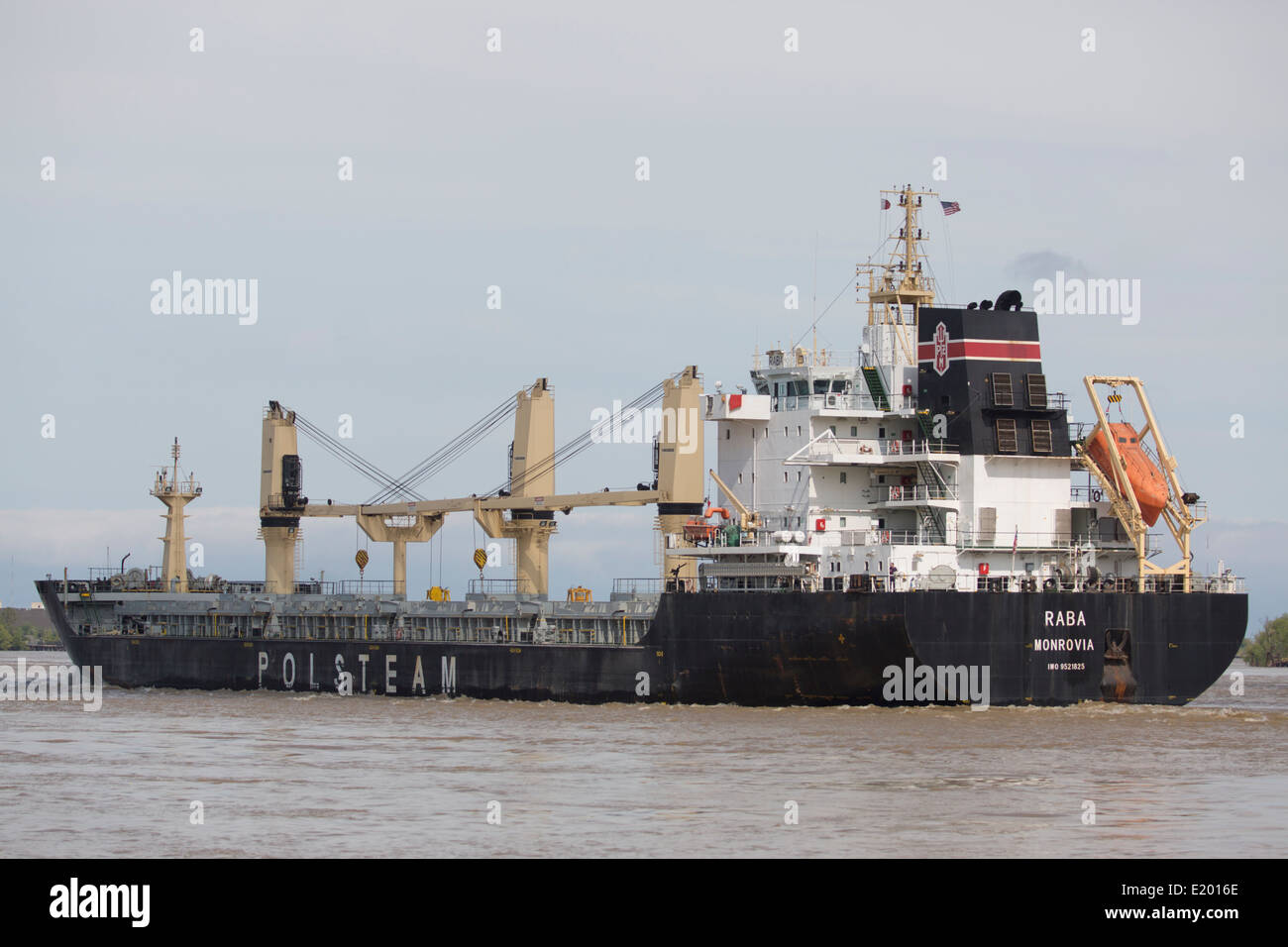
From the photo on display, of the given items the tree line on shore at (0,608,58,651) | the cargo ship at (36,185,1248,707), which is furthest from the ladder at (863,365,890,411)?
the tree line on shore at (0,608,58,651)

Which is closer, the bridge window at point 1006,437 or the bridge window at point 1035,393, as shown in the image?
the bridge window at point 1006,437

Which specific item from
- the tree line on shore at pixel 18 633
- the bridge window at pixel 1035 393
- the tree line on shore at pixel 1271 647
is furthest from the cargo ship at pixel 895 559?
the tree line on shore at pixel 18 633

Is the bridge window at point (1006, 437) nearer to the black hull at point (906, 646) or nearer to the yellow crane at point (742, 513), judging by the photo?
the black hull at point (906, 646)

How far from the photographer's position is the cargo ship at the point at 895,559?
42906mm

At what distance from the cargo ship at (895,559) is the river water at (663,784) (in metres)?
1.13

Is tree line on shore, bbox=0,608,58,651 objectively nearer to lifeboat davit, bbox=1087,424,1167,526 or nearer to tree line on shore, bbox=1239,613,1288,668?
tree line on shore, bbox=1239,613,1288,668

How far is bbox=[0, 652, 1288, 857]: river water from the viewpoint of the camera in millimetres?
25469

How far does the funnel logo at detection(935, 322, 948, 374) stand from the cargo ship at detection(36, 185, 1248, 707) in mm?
177

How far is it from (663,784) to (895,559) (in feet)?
48.1

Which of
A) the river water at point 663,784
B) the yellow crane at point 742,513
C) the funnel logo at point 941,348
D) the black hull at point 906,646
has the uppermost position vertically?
the funnel logo at point 941,348
